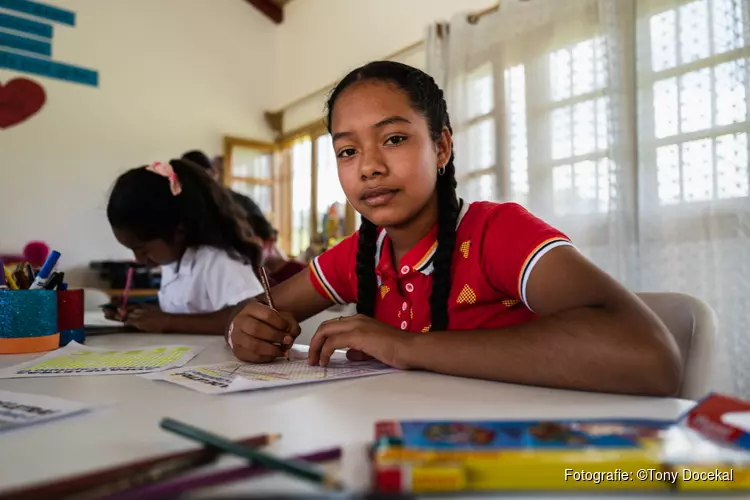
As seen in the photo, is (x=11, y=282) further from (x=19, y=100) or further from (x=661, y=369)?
(x=19, y=100)

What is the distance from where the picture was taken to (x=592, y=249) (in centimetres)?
239

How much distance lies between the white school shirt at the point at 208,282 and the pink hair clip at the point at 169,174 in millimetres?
188

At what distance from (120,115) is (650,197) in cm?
393

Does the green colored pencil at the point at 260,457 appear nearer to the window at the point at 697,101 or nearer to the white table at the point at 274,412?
the white table at the point at 274,412

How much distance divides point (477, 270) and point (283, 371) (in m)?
0.37

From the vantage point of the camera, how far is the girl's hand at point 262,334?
863mm

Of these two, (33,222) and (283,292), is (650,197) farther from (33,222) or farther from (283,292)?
(33,222)

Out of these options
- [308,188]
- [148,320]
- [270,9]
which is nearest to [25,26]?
[270,9]

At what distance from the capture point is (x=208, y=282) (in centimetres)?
160

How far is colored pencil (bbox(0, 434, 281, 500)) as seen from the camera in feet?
0.99

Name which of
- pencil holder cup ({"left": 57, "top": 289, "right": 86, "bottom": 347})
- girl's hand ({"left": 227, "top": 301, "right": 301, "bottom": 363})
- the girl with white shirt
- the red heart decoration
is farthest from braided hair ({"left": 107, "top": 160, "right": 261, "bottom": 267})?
the red heart decoration

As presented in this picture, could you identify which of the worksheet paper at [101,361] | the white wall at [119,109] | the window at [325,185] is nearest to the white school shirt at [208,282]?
the worksheet paper at [101,361]

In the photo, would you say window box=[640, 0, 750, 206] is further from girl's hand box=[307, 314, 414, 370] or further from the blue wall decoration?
the blue wall decoration

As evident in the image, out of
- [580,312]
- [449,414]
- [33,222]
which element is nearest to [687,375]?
[580,312]
